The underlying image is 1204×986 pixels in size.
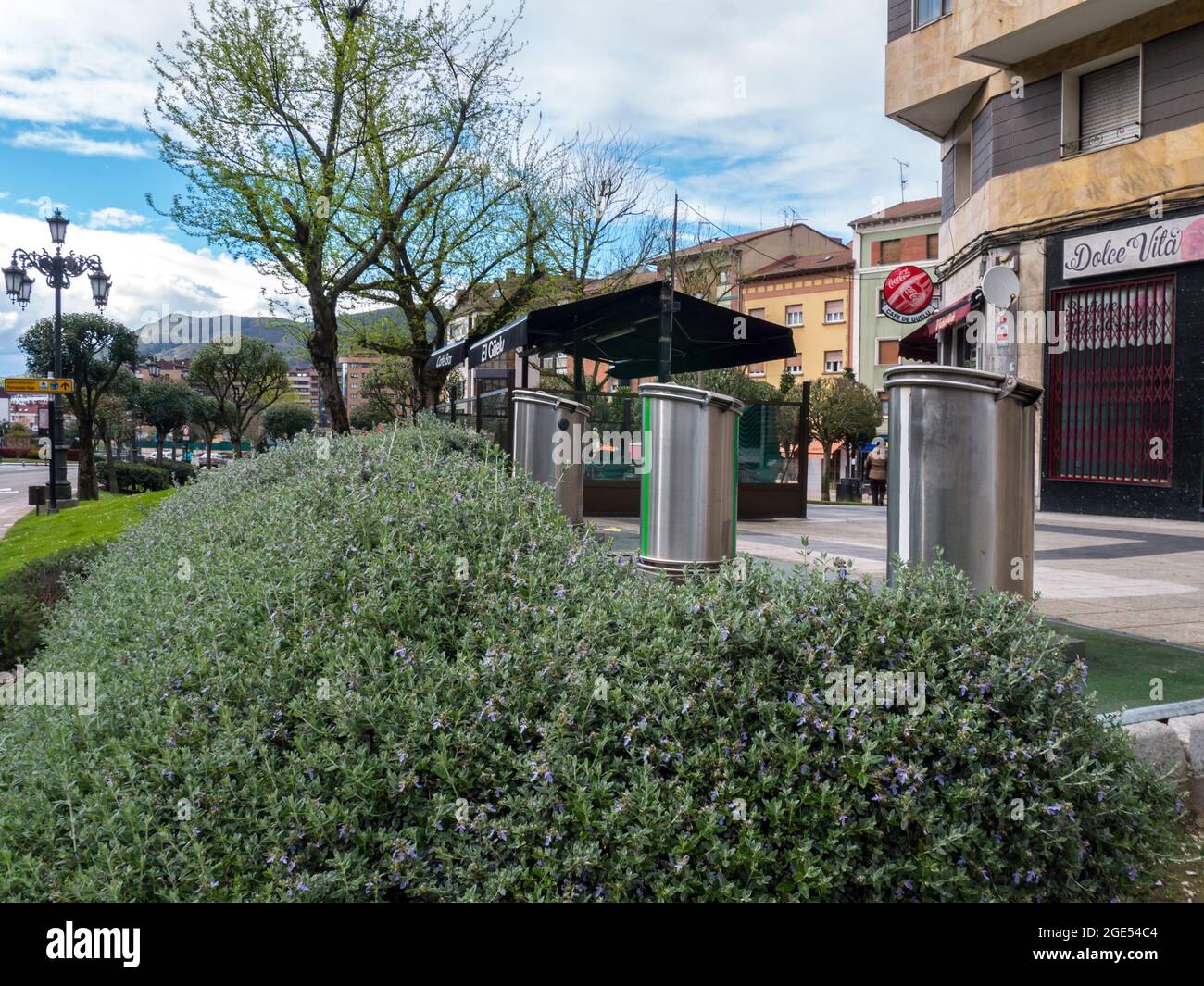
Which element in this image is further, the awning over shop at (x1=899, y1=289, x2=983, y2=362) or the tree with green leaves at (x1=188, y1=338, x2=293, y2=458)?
the tree with green leaves at (x1=188, y1=338, x2=293, y2=458)

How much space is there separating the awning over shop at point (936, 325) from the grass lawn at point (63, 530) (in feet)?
48.8

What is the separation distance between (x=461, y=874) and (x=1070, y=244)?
55.5 ft

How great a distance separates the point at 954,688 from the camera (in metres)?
2.66

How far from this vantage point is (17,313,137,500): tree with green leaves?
33875 mm

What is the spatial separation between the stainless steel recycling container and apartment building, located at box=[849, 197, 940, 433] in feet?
153

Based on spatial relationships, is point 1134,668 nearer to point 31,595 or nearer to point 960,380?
point 960,380

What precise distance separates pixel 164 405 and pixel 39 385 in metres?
31.9

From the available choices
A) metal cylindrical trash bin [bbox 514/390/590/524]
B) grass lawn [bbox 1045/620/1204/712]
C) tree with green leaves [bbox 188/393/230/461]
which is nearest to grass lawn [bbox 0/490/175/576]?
metal cylindrical trash bin [bbox 514/390/590/524]

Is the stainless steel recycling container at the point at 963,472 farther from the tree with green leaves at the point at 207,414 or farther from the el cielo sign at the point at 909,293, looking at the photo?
the tree with green leaves at the point at 207,414

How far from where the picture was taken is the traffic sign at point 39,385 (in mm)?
20703

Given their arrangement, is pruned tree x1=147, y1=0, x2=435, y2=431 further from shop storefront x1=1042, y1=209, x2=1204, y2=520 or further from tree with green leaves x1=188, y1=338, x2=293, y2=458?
tree with green leaves x1=188, y1=338, x2=293, y2=458

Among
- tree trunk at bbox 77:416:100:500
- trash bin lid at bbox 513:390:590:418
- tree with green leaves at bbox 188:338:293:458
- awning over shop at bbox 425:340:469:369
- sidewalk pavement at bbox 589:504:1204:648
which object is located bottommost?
sidewalk pavement at bbox 589:504:1204:648

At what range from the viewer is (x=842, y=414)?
130ft

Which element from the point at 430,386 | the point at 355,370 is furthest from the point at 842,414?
the point at 355,370
